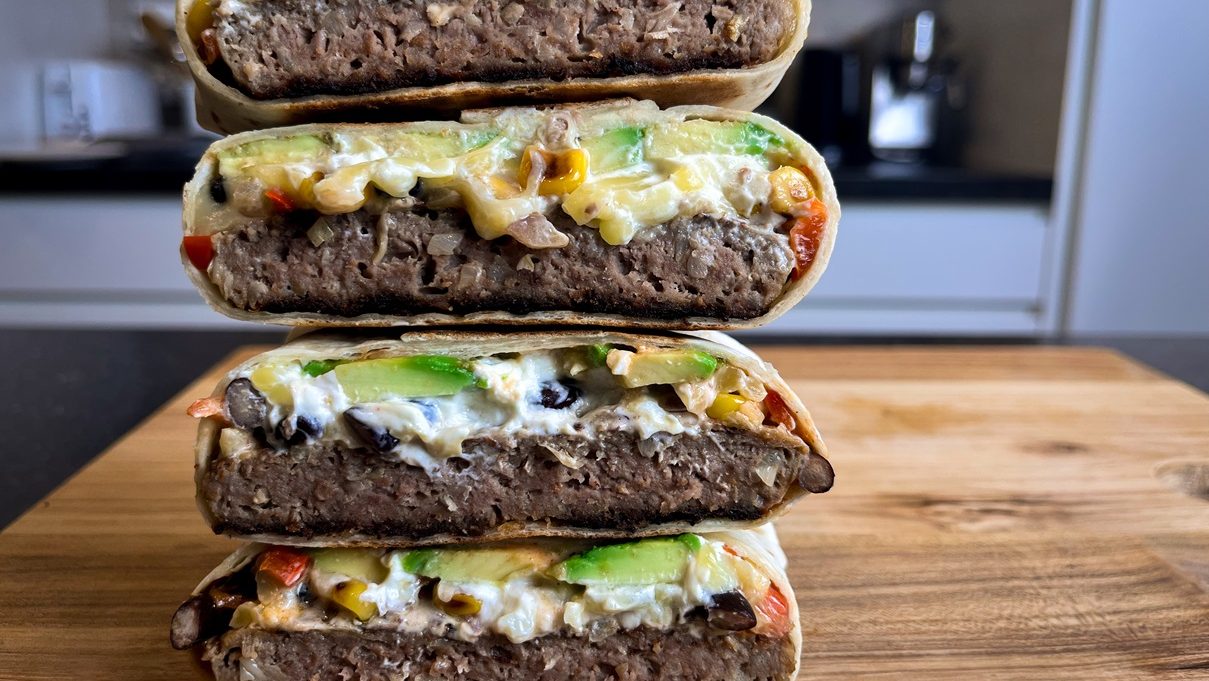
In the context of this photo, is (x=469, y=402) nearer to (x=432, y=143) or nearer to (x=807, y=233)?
(x=432, y=143)

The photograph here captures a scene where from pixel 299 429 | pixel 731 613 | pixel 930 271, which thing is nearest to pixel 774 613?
pixel 731 613

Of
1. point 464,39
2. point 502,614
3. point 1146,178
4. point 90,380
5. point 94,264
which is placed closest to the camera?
point 464,39

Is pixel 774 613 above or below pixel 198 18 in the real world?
below

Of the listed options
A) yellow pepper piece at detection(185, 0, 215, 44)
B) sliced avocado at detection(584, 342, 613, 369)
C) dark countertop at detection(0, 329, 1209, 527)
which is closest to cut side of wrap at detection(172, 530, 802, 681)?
sliced avocado at detection(584, 342, 613, 369)

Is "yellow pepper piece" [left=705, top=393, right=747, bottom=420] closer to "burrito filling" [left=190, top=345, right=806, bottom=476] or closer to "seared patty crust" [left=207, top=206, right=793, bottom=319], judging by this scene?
"burrito filling" [left=190, top=345, right=806, bottom=476]

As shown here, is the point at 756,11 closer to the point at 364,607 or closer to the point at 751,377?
the point at 751,377

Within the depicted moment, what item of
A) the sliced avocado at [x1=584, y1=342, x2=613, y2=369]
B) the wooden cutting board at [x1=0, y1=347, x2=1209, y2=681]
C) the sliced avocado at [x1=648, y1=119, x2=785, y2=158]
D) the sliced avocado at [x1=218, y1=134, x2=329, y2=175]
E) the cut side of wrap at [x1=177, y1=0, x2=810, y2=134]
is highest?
the cut side of wrap at [x1=177, y1=0, x2=810, y2=134]

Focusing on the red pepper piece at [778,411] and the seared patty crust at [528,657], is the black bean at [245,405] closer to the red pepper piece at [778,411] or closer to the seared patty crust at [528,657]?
the seared patty crust at [528,657]

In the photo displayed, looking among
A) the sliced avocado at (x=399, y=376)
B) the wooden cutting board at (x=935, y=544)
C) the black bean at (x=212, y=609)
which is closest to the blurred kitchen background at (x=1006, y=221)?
the wooden cutting board at (x=935, y=544)

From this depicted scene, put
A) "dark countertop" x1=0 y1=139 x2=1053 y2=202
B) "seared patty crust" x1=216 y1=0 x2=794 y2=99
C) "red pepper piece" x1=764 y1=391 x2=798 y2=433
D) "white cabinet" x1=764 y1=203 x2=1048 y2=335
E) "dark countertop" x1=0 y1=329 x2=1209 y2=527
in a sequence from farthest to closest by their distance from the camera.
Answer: "white cabinet" x1=764 y1=203 x2=1048 y2=335
"dark countertop" x1=0 y1=139 x2=1053 y2=202
"dark countertop" x1=0 y1=329 x2=1209 y2=527
"red pepper piece" x1=764 y1=391 x2=798 y2=433
"seared patty crust" x1=216 y1=0 x2=794 y2=99
